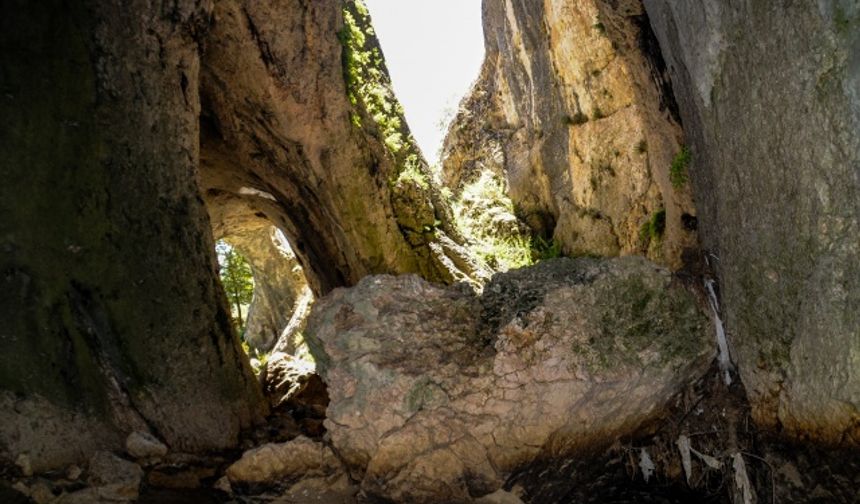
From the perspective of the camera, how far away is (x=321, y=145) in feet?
28.0

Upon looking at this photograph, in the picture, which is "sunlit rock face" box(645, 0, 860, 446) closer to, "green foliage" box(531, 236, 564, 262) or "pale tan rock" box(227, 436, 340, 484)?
"pale tan rock" box(227, 436, 340, 484)

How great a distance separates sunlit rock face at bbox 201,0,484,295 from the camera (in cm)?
772


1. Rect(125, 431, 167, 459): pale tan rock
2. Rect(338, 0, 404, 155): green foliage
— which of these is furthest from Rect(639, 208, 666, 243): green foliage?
Rect(125, 431, 167, 459): pale tan rock

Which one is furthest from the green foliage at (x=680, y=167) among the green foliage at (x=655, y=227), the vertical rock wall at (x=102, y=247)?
the vertical rock wall at (x=102, y=247)

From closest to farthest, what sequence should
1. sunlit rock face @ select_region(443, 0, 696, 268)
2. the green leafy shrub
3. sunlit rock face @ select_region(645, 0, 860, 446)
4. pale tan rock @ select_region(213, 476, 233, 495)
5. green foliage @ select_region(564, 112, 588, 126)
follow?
sunlit rock face @ select_region(645, 0, 860, 446)
pale tan rock @ select_region(213, 476, 233, 495)
sunlit rock face @ select_region(443, 0, 696, 268)
green foliage @ select_region(564, 112, 588, 126)
the green leafy shrub

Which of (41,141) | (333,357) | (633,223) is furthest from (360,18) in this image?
(333,357)

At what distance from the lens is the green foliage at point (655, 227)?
23.8 feet

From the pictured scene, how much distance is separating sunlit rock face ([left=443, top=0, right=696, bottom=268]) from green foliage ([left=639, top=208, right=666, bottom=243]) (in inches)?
0.6

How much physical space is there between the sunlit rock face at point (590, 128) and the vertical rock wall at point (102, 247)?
4.88 meters

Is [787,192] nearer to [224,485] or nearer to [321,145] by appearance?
[224,485]

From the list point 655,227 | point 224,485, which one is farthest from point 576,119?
point 224,485

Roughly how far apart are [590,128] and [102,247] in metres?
7.29

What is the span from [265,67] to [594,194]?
553 cm

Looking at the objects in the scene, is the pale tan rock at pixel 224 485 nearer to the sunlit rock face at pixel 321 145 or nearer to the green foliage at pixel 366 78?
the sunlit rock face at pixel 321 145
